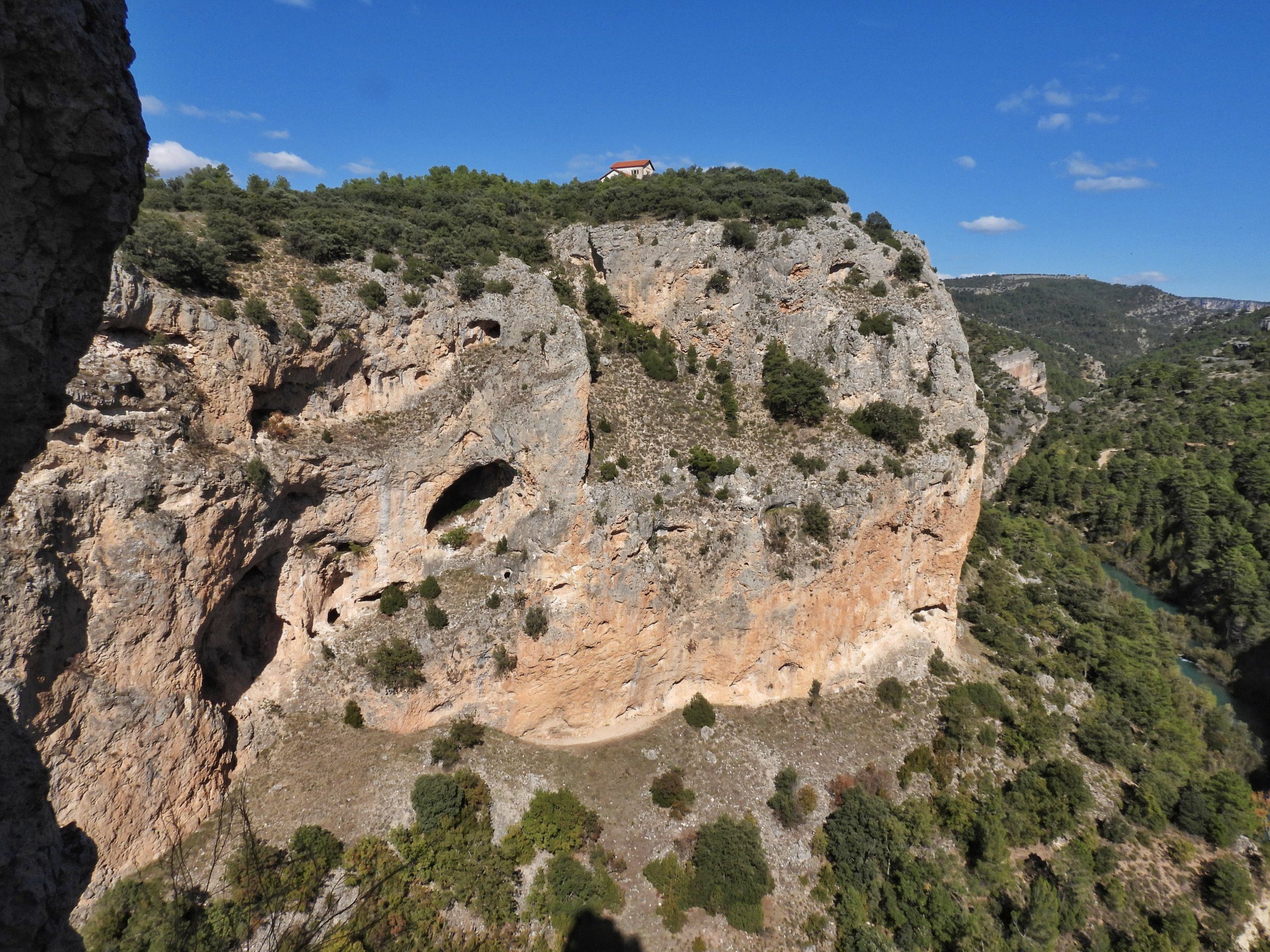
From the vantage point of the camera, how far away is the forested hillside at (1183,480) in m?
42.4

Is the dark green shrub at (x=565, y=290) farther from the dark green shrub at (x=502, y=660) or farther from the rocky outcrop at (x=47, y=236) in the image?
the rocky outcrop at (x=47, y=236)

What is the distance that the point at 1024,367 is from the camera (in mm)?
73375

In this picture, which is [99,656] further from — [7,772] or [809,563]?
[809,563]

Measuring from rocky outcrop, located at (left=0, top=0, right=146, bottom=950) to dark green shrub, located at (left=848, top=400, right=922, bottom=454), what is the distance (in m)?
27.8

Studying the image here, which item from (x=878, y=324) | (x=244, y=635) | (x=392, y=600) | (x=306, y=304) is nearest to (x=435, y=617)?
(x=392, y=600)

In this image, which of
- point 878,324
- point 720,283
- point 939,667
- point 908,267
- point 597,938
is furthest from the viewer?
point 720,283

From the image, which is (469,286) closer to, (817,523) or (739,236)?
(739,236)

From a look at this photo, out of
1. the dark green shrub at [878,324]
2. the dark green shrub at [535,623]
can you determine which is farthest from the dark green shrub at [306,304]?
the dark green shrub at [878,324]

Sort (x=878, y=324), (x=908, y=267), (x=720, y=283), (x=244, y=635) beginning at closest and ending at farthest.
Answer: (x=244, y=635)
(x=878, y=324)
(x=908, y=267)
(x=720, y=283)

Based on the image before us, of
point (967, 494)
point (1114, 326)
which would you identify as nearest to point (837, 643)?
point (967, 494)

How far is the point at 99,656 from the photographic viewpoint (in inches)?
588

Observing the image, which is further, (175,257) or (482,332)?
(482,332)

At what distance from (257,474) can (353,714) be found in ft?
33.3

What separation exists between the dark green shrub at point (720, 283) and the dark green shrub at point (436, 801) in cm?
2687
